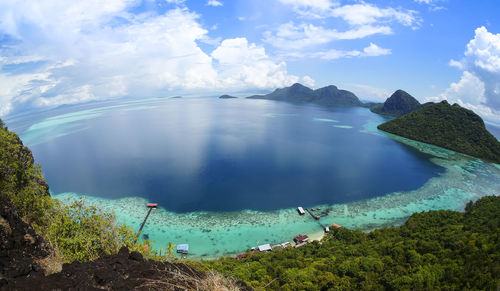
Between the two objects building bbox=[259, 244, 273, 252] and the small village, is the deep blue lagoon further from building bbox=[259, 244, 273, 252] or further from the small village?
building bbox=[259, 244, 273, 252]

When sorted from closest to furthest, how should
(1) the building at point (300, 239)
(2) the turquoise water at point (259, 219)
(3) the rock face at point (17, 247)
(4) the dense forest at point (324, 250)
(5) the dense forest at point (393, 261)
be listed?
(3) the rock face at point (17, 247) < (4) the dense forest at point (324, 250) < (5) the dense forest at point (393, 261) < (1) the building at point (300, 239) < (2) the turquoise water at point (259, 219)

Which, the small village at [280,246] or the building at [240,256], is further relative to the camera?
the small village at [280,246]

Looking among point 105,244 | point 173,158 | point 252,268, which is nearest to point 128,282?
point 105,244

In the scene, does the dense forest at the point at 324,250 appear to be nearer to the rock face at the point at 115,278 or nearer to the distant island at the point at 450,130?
the rock face at the point at 115,278

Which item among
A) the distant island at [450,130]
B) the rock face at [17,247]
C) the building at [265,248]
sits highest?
the distant island at [450,130]

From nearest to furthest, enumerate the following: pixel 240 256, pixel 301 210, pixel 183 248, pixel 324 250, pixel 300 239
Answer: pixel 324 250
pixel 240 256
pixel 183 248
pixel 300 239
pixel 301 210

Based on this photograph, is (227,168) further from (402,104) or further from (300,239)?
(402,104)

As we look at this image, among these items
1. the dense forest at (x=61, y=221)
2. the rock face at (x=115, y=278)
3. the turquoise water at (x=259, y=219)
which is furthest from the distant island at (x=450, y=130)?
the dense forest at (x=61, y=221)

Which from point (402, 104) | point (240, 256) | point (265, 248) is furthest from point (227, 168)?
point (402, 104)
